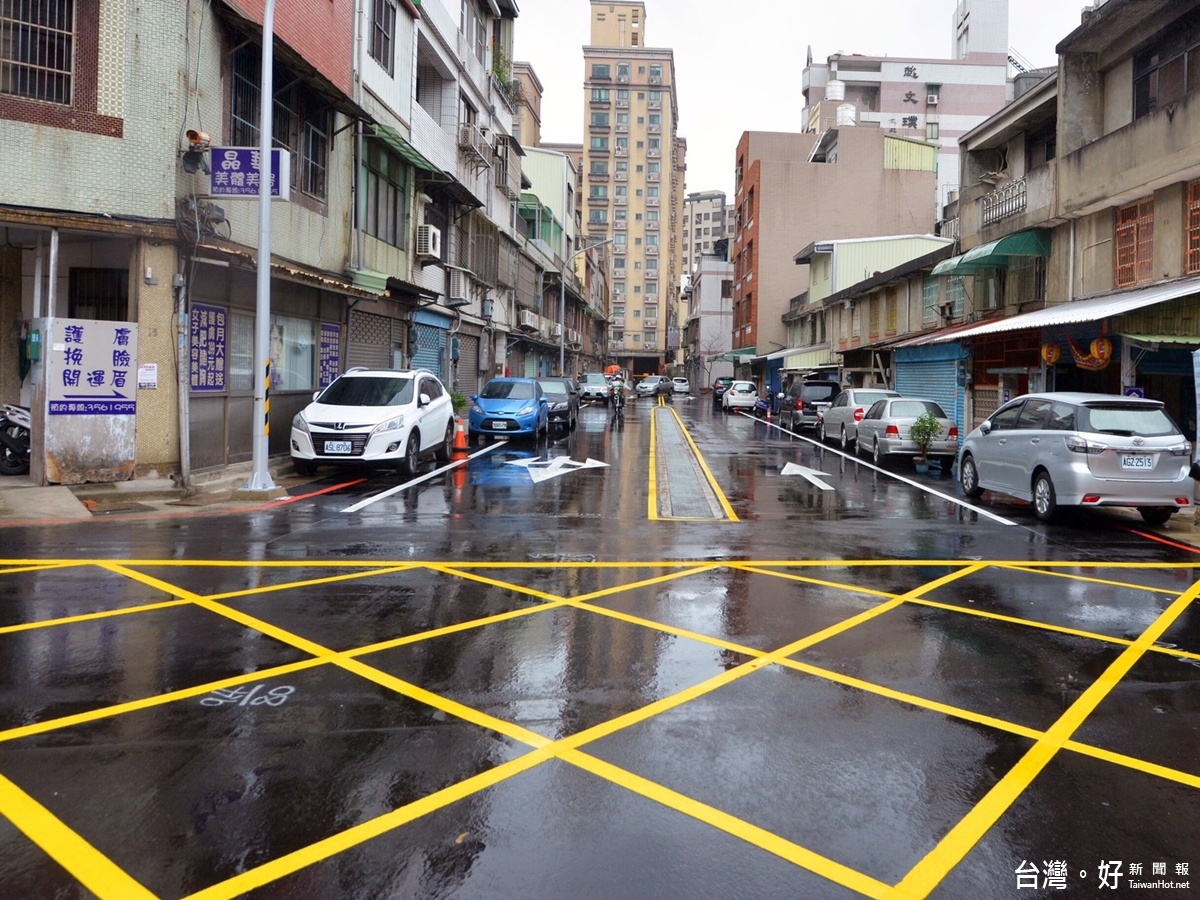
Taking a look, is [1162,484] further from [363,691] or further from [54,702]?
[54,702]

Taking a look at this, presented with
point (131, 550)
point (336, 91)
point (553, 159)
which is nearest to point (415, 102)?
point (336, 91)

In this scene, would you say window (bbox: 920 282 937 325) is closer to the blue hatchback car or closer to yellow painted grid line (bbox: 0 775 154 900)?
the blue hatchback car

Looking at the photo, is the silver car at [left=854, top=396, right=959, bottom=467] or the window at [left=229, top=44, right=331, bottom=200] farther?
the silver car at [left=854, top=396, right=959, bottom=467]

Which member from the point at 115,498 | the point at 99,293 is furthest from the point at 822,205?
the point at 115,498

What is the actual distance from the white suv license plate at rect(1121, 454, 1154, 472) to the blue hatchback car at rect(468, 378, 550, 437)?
15.2 metres

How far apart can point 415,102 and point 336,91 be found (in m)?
7.57

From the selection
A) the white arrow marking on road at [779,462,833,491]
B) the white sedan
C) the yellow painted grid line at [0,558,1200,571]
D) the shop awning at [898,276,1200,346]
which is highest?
the shop awning at [898,276,1200,346]

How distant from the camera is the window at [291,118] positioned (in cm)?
1619

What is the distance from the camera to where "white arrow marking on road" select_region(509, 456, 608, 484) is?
1695 cm

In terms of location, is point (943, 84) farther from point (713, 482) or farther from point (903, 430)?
point (713, 482)

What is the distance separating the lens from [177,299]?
13914 mm

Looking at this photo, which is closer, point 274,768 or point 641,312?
point 274,768

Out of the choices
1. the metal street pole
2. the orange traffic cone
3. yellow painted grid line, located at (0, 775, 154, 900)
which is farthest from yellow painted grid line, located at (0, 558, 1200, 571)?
the orange traffic cone

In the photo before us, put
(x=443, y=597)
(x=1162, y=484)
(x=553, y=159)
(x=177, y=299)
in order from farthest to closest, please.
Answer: (x=553, y=159) < (x=177, y=299) < (x=1162, y=484) < (x=443, y=597)
